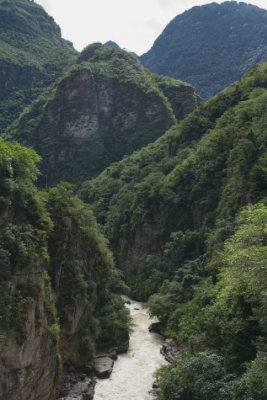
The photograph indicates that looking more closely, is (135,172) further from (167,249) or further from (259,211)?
(259,211)

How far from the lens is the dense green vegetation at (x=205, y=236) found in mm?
20469

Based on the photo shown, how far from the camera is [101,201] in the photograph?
241ft

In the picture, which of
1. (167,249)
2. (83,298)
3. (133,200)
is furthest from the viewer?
(133,200)

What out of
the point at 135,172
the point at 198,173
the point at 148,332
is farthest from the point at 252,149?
the point at 135,172

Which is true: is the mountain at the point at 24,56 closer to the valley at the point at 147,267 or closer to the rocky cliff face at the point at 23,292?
the valley at the point at 147,267

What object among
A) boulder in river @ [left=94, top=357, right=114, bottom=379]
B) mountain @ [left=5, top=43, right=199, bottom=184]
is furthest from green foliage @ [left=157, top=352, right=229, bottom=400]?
mountain @ [left=5, top=43, right=199, bottom=184]

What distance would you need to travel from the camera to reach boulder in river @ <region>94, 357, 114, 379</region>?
27138 millimetres

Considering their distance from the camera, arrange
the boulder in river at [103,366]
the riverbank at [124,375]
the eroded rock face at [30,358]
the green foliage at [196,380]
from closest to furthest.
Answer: the eroded rock face at [30,358] < the green foliage at [196,380] < the riverbank at [124,375] < the boulder in river at [103,366]

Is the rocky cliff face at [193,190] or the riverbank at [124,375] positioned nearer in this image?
the riverbank at [124,375]

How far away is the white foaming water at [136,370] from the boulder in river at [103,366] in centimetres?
39

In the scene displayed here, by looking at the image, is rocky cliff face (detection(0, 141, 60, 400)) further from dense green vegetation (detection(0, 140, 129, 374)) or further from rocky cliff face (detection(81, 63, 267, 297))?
rocky cliff face (detection(81, 63, 267, 297))

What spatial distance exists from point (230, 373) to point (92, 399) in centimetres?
976

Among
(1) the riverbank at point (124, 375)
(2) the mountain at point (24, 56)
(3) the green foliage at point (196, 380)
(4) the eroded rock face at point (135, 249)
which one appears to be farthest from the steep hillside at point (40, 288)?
(2) the mountain at point (24, 56)

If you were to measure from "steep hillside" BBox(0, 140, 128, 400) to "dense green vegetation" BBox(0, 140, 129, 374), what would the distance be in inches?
2.1
